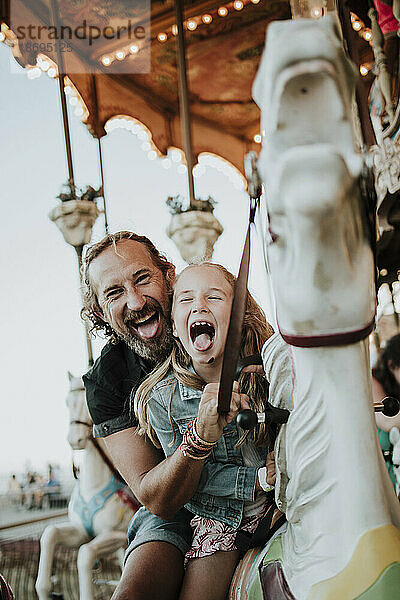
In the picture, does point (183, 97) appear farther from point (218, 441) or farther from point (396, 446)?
point (218, 441)

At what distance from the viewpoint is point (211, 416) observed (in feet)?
1.98

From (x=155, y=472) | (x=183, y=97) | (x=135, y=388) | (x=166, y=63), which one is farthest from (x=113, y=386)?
(x=166, y=63)

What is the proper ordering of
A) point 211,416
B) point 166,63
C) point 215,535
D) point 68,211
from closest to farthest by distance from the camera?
1. point 211,416
2. point 215,535
3. point 68,211
4. point 166,63

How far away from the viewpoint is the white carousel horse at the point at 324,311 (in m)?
0.47

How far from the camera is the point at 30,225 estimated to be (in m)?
1.45

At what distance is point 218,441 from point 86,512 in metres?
1.02

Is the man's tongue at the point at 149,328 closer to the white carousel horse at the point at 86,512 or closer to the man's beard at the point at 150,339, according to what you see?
the man's beard at the point at 150,339

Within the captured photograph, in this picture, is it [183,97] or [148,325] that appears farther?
[183,97]

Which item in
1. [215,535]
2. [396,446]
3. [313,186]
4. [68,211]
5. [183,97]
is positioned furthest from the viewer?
[183,97]

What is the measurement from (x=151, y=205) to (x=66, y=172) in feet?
0.75

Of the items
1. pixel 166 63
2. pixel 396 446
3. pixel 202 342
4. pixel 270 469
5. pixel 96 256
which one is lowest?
pixel 396 446

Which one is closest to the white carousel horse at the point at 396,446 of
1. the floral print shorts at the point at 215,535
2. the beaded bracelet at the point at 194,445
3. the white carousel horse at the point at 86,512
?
the floral print shorts at the point at 215,535

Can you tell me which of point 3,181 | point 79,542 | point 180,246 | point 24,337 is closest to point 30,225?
point 3,181

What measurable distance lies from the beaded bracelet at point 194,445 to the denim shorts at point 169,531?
0.50ft
